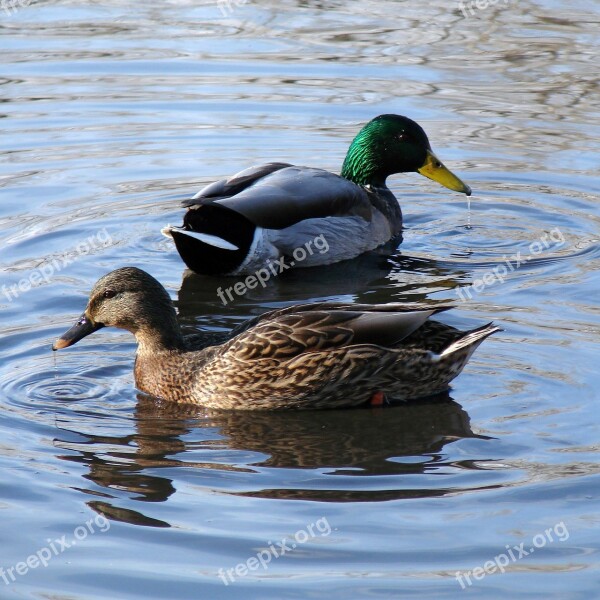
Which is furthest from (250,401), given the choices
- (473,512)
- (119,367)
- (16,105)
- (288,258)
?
(16,105)

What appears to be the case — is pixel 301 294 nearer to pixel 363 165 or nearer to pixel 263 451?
pixel 363 165

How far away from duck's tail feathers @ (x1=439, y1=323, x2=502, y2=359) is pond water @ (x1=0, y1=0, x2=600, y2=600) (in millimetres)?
265

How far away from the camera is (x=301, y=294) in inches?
380

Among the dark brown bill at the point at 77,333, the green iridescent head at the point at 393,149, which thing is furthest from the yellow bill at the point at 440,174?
the dark brown bill at the point at 77,333

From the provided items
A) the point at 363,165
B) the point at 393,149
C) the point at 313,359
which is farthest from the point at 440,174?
the point at 313,359

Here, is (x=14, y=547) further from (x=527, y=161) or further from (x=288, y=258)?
(x=527, y=161)

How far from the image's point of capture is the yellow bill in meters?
11.1

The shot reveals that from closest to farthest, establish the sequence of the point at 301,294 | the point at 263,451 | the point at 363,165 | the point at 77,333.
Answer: the point at 263,451 < the point at 77,333 < the point at 301,294 < the point at 363,165

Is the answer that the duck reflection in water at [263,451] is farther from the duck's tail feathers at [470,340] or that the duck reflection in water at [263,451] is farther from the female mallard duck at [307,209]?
the female mallard duck at [307,209]

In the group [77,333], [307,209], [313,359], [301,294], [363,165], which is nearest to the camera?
[313,359]

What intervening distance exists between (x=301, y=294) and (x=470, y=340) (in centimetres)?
240

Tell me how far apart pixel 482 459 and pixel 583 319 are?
217cm

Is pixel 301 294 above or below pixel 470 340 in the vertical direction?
below

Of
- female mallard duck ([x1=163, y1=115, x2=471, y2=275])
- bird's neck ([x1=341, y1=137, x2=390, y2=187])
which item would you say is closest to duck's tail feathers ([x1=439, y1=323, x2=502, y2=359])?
female mallard duck ([x1=163, y1=115, x2=471, y2=275])
